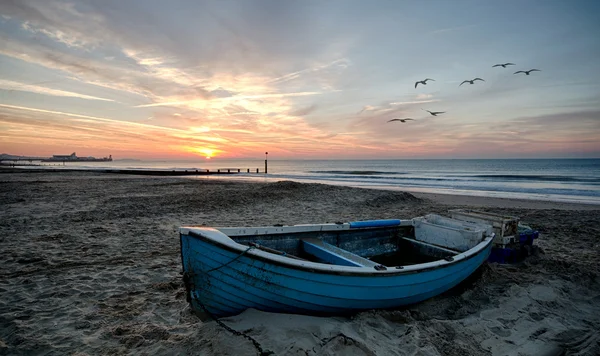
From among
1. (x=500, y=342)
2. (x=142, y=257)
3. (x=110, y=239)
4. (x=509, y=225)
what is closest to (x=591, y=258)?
(x=509, y=225)

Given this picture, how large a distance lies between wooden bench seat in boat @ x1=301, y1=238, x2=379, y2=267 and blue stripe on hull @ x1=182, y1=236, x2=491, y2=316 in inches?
16.2

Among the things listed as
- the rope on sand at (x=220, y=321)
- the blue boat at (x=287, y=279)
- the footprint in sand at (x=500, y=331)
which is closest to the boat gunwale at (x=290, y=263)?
the blue boat at (x=287, y=279)

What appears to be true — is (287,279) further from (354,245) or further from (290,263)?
(354,245)

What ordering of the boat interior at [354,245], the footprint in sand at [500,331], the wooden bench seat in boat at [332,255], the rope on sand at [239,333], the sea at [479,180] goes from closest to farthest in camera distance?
the rope on sand at [239,333] → the footprint in sand at [500,331] → the wooden bench seat in boat at [332,255] → the boat interior at [354,245] → the sea at [479,180]

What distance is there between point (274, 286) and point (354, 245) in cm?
297

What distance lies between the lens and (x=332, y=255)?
479 centimetres

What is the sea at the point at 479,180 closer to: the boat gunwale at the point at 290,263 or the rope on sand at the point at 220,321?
the boat gunwale at the point at 290,263

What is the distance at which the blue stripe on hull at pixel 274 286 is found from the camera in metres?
Result: 3.71

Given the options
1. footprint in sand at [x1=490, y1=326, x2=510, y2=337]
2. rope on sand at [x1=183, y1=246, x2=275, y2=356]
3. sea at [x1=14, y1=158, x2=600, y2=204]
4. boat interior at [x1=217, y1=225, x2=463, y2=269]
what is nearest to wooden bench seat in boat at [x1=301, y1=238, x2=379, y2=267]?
boat interior at [x1=217, y1=225, x2=463, y2=269]

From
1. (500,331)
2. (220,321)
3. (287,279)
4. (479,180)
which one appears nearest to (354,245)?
(500,331)

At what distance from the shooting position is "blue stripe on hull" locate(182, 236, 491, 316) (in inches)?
146

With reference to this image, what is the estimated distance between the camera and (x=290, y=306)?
3.90 m

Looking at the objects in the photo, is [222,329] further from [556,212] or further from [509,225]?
[556,212]

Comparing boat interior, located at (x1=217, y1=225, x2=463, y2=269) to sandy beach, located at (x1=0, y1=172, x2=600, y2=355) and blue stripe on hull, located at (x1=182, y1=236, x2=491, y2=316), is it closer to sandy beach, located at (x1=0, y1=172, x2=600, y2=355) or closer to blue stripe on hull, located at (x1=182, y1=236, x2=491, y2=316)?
blue stripe on hull, located at (x1=182, y1=236, x2=491, y2=316)
